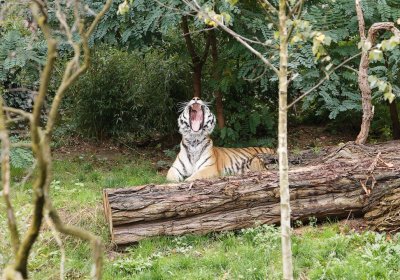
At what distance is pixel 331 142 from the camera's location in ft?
33.6

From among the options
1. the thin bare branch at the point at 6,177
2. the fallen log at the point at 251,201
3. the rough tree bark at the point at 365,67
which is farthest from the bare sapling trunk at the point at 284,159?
the rough tree bark at the point at 365,67

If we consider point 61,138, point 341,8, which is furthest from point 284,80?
point 61,138

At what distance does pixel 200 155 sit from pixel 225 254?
112 inches

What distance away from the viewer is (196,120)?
8.34 meters

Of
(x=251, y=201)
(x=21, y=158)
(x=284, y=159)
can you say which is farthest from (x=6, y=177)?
(x=21, y=158)

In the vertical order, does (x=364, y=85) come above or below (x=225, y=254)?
above

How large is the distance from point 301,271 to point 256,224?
93cm

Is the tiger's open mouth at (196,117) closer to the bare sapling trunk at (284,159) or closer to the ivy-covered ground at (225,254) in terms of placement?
the ivy-covered ground at (225,254)

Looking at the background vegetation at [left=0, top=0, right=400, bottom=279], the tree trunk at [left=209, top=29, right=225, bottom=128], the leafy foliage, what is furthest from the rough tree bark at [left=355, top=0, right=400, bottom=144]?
the leafy foliage

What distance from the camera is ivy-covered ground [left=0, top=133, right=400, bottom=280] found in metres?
4.97

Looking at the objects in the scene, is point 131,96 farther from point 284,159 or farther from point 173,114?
point 284,159

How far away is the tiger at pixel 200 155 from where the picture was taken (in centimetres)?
810

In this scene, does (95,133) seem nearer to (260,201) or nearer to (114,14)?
(114,14)

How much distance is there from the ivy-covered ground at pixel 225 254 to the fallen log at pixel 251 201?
12 centimetres
